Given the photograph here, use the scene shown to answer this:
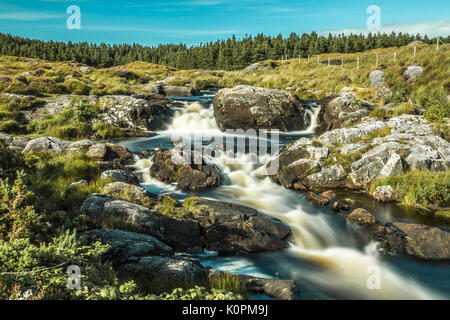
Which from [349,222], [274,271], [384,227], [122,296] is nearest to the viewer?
[122,296]

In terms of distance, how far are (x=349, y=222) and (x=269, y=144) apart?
31.5 feet

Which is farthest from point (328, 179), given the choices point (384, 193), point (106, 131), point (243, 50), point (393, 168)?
point (243, 50)

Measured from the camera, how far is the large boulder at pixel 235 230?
339 inches

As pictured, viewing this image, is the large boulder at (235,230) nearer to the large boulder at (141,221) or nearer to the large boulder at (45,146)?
the large boulder at (141,221)

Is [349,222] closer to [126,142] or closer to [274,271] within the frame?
[274,271]

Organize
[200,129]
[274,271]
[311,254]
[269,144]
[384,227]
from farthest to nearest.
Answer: [200,129] < [269,144] < [384,227] < [311,254] < [274,271]

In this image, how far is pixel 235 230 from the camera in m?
9.05

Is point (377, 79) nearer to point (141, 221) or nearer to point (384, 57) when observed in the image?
point (384, 57)

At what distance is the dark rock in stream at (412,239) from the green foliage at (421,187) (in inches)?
91.2

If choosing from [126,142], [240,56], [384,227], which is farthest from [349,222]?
[240,56]

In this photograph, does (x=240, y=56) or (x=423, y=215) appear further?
(x=240, y=56)

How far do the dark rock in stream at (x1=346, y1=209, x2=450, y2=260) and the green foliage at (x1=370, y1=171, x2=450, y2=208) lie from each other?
2316mm

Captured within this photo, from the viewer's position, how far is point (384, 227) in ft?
31.7

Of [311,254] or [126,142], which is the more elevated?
[126,142]
